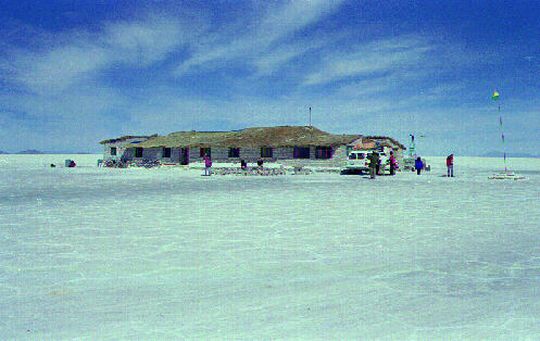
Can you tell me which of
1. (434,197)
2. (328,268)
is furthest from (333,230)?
(434,197)

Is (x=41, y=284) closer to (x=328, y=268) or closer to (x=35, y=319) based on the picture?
(x=35, y=319)

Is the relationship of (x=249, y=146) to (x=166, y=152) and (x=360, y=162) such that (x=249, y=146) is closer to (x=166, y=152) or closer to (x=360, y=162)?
(x=166, y=152)

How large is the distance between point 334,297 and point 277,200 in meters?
9.91

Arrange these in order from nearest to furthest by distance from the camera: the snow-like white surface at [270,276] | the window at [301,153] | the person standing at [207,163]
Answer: the snow-like white surface at [270,276], the person standing at [207,163], the window at [301,153]

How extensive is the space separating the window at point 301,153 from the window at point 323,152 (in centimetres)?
118

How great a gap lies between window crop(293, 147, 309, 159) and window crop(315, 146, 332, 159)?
118cm

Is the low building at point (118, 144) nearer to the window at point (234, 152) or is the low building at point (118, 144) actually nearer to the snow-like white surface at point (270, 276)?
the window at point (234, 152)

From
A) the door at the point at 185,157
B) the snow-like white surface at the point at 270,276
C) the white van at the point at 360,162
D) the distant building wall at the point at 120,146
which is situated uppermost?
the distant building wall at the point at 120,146

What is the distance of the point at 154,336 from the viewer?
12.1 feet

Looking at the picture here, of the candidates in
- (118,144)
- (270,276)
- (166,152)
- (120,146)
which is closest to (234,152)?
(166,152)

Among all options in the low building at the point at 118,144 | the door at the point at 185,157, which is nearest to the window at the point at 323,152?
the door at the point at 185,157

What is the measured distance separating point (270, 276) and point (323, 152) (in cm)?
4206

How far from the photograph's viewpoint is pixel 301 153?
48156 millimetres

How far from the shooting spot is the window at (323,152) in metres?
46.7
